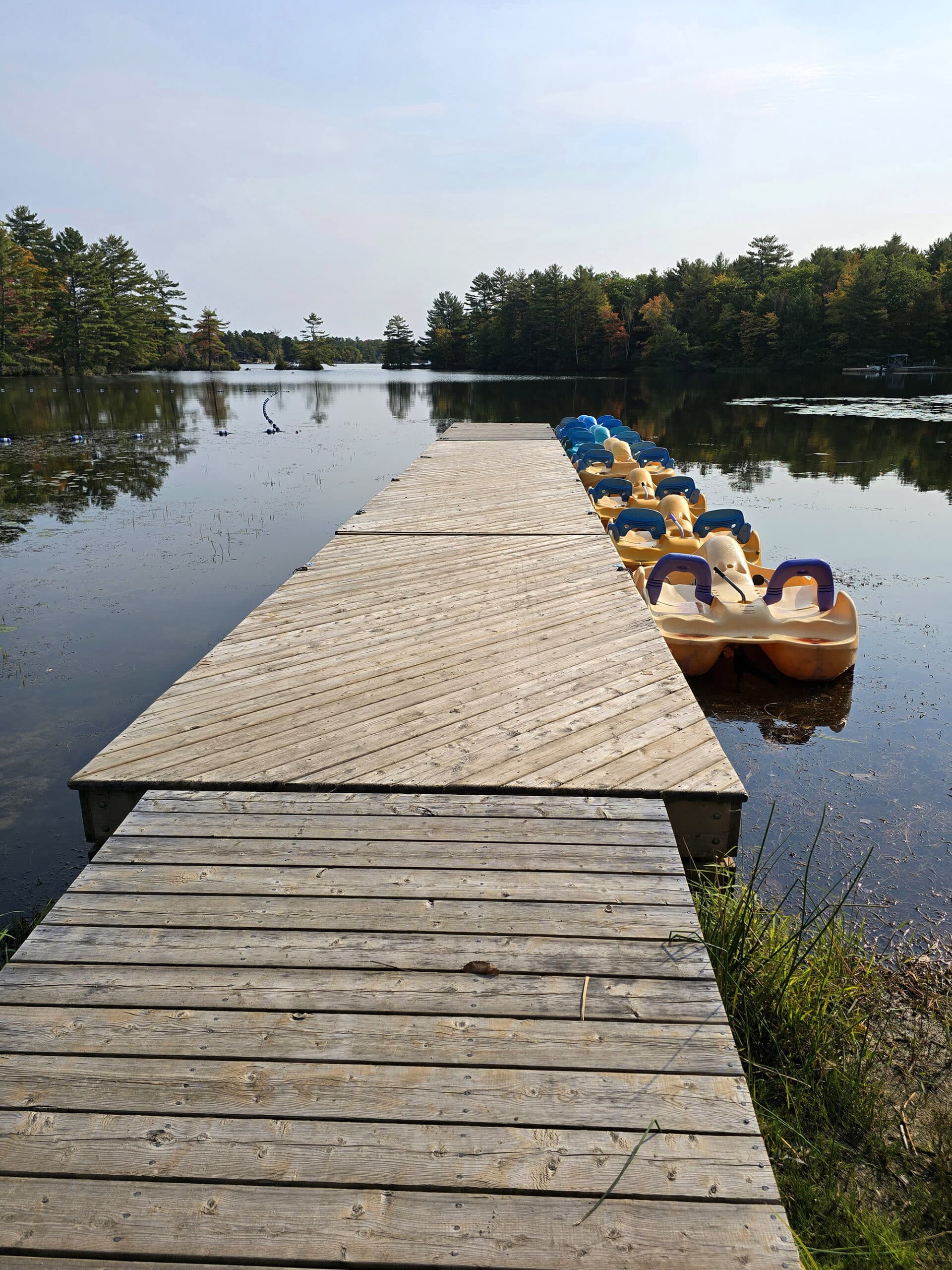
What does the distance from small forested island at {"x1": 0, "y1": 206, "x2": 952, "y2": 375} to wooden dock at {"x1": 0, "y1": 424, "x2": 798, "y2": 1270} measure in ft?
148

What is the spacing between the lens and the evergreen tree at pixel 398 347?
92.2m

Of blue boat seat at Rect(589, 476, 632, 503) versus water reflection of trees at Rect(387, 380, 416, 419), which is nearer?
blue boat seat at Rect(589, 476, 632, 503)

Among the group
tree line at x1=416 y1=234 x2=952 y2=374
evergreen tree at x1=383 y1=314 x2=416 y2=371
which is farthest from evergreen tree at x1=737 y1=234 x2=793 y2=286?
evergreen tree at x1=383 y1=314 x2=416 y2=371

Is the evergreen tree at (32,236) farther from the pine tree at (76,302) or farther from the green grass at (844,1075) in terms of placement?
the green grass at (844,1075)

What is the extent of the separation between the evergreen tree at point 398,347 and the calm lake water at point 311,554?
73.0 meters

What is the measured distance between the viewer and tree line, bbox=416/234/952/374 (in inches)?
1922

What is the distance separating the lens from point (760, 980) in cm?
244

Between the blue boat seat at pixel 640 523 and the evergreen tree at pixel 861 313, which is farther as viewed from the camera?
the evergreen tree at pixel 861 313

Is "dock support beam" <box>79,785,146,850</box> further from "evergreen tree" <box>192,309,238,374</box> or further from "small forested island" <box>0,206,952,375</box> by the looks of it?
"evergreen tree" <box>192,309,238,374</box>

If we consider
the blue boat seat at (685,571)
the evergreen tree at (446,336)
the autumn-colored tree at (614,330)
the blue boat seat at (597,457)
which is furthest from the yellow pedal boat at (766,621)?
the evergreen tree at (446,336)

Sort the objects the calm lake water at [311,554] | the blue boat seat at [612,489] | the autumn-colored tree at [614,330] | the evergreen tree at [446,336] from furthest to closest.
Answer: the evergreen tree at [446,336], the autumn-colored tree at [614,330], the blue boat seat at [612,489], the calm lake water at [311,554]

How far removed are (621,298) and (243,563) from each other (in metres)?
69.5

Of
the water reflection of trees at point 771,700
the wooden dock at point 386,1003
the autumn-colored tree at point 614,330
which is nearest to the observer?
the wooden dock at point 386,1003

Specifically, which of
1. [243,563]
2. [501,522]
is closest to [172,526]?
[243,563]
